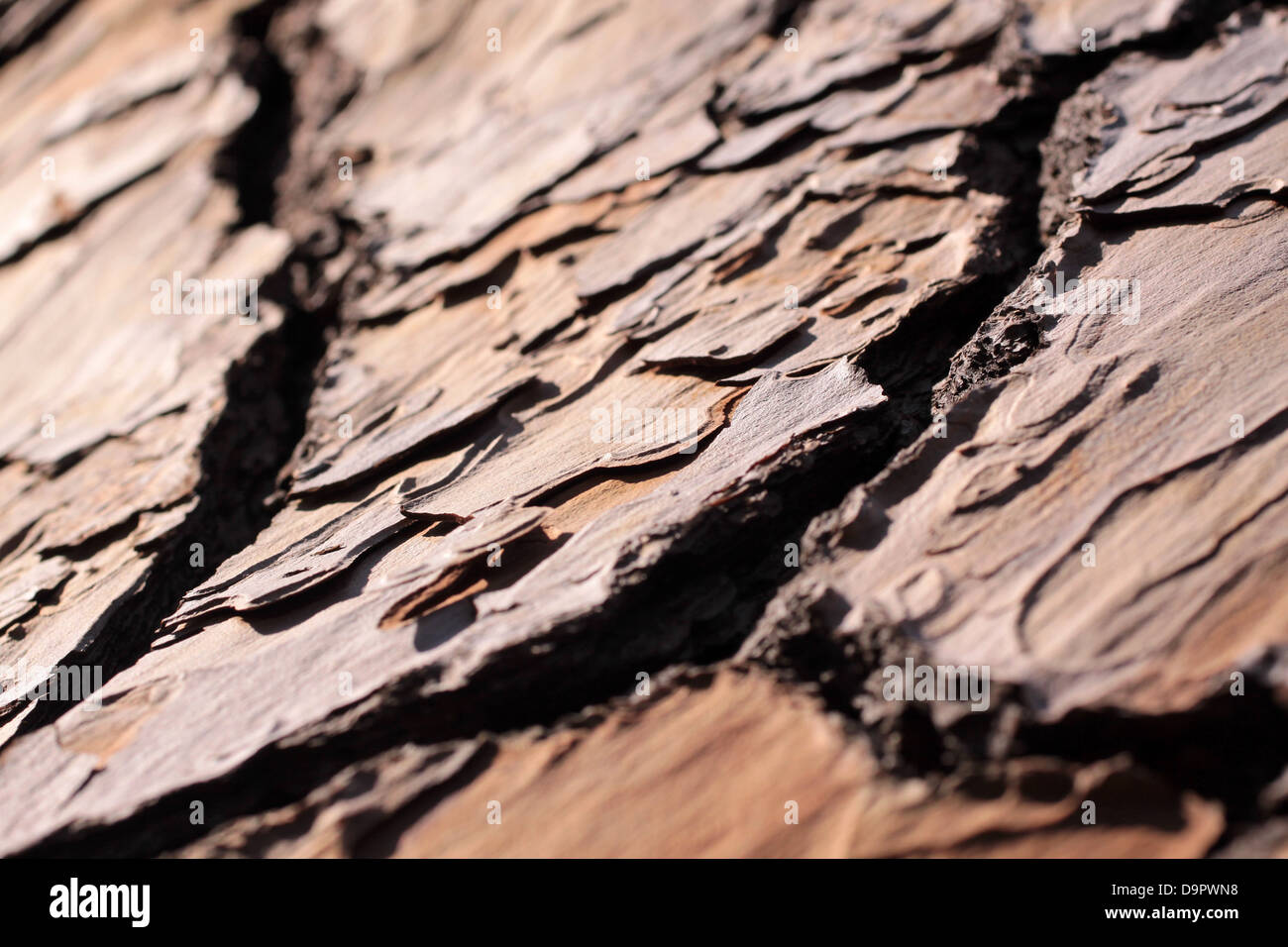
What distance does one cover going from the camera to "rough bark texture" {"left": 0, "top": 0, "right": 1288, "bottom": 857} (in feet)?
2.70

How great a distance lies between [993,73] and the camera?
1725 millimetres

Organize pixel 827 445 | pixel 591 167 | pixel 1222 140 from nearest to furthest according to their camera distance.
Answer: pixel 827 445, pixel 1222 140, pixel 591 167

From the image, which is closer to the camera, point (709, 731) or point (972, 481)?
point (709, 731)

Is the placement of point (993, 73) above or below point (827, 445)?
above

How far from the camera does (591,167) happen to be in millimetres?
1936

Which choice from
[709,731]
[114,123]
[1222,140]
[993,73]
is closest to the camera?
[709,731]

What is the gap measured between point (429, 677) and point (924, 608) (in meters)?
0.48

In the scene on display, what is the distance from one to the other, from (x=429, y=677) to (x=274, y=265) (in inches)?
53.0

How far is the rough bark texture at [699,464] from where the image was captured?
823 millimetres

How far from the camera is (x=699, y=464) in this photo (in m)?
1.14

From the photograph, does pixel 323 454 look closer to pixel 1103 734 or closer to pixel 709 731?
pixel 709 731
